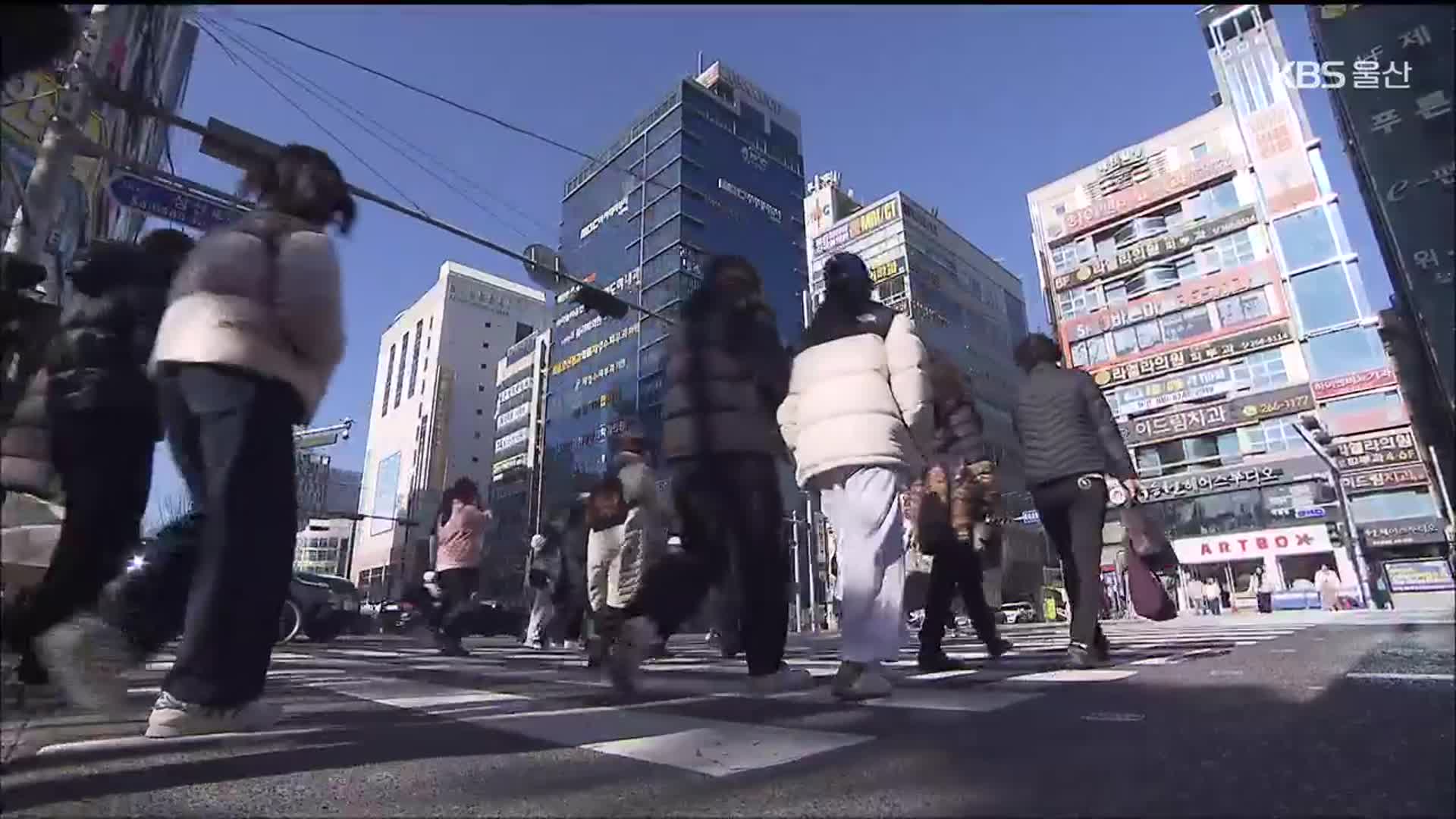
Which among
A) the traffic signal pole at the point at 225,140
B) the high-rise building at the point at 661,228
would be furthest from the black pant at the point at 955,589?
the traffic signal pole at the point at 225,140

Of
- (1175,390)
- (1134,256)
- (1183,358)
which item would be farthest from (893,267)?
(1175,390)

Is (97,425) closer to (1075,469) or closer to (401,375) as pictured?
(401,375)

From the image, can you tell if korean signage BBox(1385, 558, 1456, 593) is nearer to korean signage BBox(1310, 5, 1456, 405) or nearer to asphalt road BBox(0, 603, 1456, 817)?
asphalt road BBox(0, 603, 1456, 817)

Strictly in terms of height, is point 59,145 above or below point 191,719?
above

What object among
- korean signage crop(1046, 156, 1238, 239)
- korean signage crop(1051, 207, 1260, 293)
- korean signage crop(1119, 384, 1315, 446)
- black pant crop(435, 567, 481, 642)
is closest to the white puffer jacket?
black pant crop(435, 567, 481, 642)

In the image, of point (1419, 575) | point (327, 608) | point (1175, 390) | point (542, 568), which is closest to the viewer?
point (1419, 575)

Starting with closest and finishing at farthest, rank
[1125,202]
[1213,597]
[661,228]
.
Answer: [661,228]
[1213,597]
[1125,202]

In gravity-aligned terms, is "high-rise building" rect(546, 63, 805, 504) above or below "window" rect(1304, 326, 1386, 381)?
above
